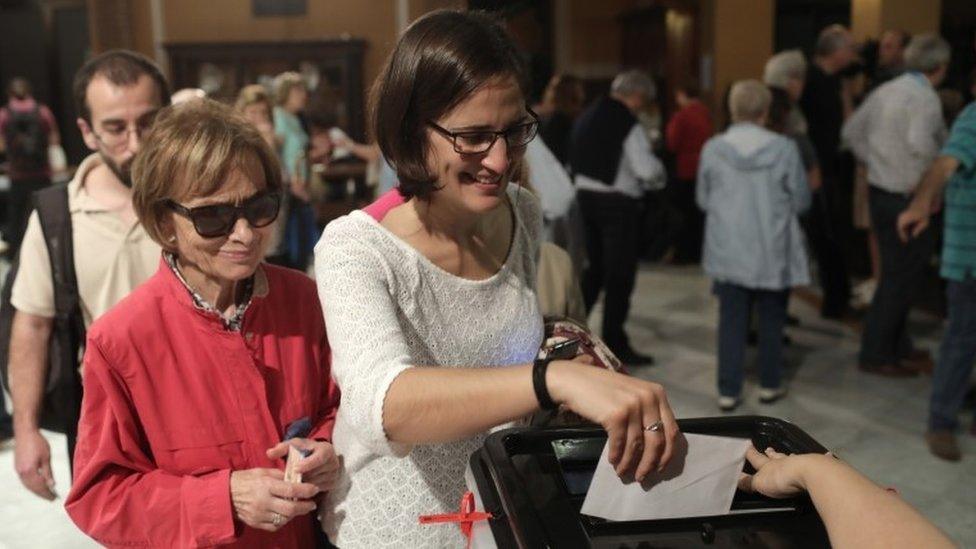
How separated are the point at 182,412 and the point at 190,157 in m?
0.38

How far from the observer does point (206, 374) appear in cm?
138

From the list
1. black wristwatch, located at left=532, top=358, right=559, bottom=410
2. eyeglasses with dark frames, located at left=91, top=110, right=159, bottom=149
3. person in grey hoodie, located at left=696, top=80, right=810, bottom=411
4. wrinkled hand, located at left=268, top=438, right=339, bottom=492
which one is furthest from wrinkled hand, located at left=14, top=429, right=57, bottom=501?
person in grey hoodie, located at left=696, top=80, right=810, bottom=411

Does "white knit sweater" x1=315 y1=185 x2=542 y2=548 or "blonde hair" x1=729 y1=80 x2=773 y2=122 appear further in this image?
"blonde hair" x1=729 y1=80 x2=773 y2=122

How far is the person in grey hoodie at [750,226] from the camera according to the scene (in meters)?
4.25

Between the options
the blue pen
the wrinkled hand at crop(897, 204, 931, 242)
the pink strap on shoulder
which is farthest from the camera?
the wrinkled hand at crop(897, 204, 931, 242)

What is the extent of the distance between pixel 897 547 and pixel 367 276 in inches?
25.0

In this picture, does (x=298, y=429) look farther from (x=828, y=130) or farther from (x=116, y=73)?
(x=828, y=130)

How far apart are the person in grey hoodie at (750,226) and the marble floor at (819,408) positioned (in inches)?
13.5

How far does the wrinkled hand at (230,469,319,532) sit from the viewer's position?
50.6 inches

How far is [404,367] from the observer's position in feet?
3.19

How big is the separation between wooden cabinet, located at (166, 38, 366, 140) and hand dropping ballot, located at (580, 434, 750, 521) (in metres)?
9.39

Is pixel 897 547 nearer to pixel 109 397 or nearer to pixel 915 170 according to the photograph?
pixel 109 397

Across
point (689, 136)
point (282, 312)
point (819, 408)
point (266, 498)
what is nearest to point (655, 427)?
point (266, 498)

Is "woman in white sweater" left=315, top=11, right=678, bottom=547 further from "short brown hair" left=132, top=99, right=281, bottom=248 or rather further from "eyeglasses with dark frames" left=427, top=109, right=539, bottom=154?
"short brown hair" left=132, top=99, right=281, bottom=248
